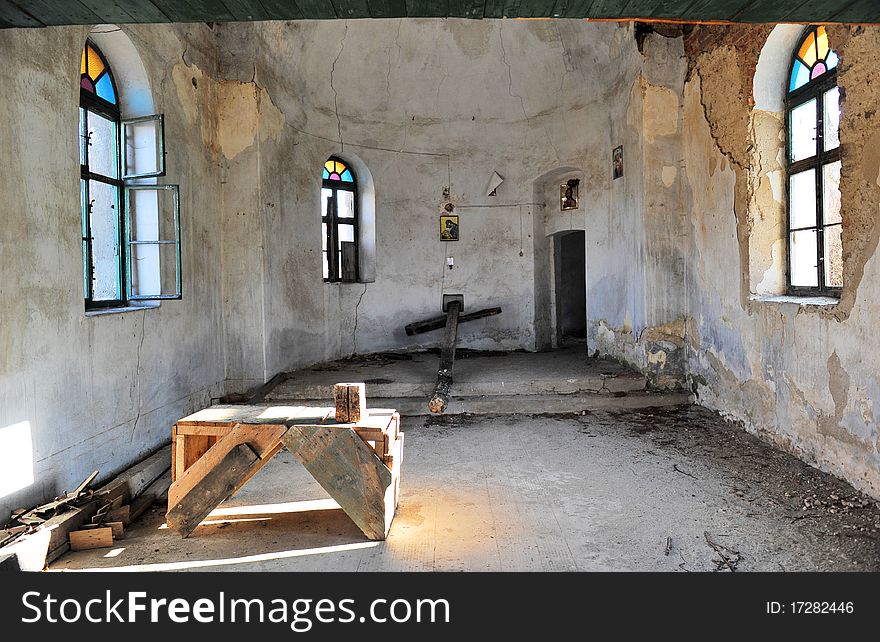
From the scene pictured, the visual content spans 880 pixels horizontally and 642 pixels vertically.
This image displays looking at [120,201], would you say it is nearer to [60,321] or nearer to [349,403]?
[60,321]

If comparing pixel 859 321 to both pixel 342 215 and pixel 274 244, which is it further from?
pixel 342 215

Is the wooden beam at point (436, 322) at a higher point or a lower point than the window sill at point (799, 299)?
lower

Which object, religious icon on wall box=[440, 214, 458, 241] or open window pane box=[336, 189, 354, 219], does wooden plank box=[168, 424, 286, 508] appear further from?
religious icon on wall box=[440, 214, 458, 241]

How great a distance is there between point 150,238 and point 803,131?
6.41m

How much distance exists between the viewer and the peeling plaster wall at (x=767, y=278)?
4.60 metres

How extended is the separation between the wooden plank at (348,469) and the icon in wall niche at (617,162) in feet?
21.2

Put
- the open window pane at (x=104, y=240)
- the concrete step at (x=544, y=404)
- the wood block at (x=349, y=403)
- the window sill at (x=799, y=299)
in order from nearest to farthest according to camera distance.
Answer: the wood block at (x=349, y=403) → the window sill at (x=799, y=299) → the open window pane at (x=104, y=240) → the concrete step at (x=544, y=404)

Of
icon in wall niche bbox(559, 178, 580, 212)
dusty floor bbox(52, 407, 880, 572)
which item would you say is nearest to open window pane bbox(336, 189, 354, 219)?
icon in wall niche bbox(559, 178, 580, 212)

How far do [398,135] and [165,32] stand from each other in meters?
4.71

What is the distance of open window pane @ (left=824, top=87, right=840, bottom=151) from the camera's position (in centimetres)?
537

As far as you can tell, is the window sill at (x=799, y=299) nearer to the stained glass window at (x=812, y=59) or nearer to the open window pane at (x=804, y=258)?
the open window pane at (x=804, y=258)

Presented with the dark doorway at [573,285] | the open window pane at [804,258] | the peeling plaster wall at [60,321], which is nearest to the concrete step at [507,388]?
the peeling plaster wall at [60,321]

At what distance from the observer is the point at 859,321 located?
15.3ft

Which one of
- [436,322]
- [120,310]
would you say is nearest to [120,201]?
[120,310]
